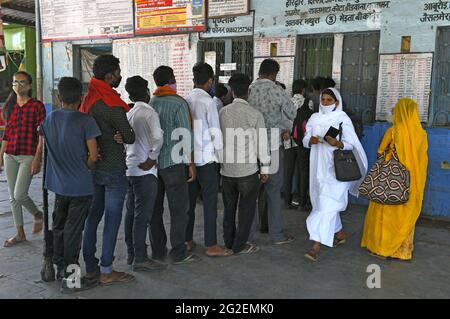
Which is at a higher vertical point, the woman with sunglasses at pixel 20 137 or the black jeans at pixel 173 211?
the woman with sunglasses at pixel 20 137

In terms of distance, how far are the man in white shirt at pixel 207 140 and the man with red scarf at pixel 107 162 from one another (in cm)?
79

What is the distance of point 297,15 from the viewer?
636 cm

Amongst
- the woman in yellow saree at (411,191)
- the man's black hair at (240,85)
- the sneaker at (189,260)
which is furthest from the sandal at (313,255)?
the man's black hair at (240,85)

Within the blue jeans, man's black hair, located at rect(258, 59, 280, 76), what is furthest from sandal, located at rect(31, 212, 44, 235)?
man's black hair, located at rect(258, 59, 280, 76)

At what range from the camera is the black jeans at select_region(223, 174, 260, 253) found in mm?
4258

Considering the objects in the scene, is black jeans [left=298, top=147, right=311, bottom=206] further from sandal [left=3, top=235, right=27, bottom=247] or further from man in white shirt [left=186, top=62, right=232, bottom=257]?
sandal [left=3, top=235, right=27, bottom=247]

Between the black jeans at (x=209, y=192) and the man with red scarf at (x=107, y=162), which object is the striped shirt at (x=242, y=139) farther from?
the man with red scarf at (x=107, y=162)

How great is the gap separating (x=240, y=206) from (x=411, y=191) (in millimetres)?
1559

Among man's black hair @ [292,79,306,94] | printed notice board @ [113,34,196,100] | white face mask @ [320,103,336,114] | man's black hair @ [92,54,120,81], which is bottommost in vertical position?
white face mask @ [320,103,336,114]

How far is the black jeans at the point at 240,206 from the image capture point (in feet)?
14.0

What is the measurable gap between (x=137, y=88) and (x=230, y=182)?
1.21 metres

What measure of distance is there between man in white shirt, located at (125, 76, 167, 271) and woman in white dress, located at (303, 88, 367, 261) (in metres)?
1.47
